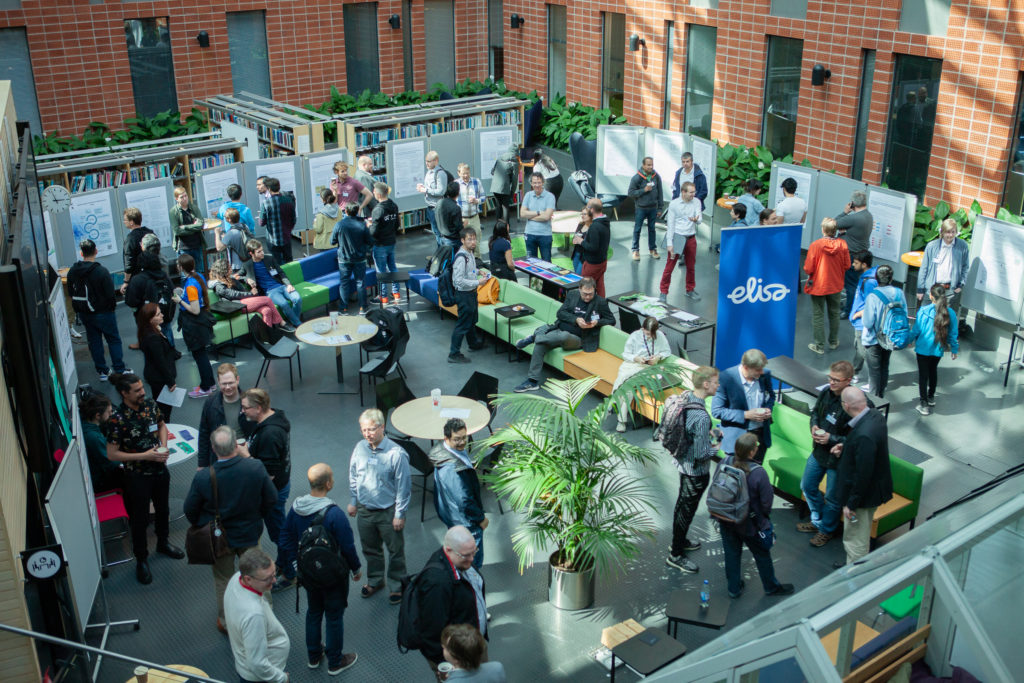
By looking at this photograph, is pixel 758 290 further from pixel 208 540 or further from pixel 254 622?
pixel 254 622

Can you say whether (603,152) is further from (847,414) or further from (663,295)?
(847,414)

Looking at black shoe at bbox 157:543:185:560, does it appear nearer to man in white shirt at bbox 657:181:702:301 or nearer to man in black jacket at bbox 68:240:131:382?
man in black jacket at bbox 68:240:131:382

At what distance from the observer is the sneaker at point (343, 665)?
6680 mm

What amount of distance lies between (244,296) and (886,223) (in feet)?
27.3

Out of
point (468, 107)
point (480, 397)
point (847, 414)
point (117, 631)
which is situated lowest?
point (117, 631)

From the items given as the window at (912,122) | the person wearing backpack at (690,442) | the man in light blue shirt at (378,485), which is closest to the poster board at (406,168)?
the window at (912,122)

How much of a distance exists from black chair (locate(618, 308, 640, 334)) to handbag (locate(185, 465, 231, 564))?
5.62 meters

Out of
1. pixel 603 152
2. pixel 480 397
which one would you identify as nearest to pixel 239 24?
pixel 603 152

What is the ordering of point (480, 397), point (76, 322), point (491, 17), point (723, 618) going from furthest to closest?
point (491, 17)
point (76, 322)
point (480, 397)
point (723, 618)

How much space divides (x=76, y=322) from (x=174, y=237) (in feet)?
5.60

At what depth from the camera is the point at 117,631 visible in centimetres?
714

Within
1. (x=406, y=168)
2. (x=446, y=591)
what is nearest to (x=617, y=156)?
(x=406, y=168)

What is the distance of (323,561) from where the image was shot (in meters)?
6.11

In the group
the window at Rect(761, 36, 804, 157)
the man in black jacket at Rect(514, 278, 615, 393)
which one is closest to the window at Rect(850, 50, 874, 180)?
the window at Rect(761, 36, 804, 157)
